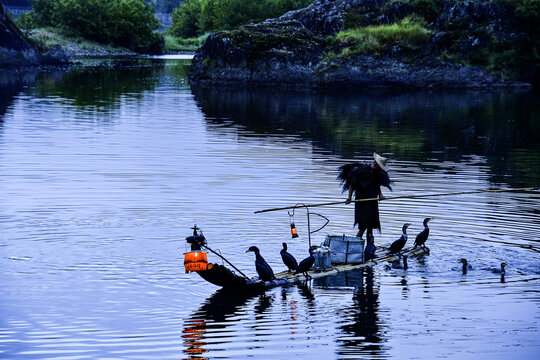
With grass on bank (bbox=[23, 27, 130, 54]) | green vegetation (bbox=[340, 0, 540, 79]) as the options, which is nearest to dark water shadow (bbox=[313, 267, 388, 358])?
green vegetation (bbox=[340, 0, 540, 79])

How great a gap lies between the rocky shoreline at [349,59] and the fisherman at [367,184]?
45558 mm

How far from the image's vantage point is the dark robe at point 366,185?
55.2 feet

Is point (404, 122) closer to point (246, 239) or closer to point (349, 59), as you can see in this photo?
point (349, 59)

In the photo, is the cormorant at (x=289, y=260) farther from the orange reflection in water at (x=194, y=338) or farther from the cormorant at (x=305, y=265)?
the orange reflection in water at (x=194, y=338)

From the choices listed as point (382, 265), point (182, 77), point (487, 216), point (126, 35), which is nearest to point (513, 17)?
point (182, 77)

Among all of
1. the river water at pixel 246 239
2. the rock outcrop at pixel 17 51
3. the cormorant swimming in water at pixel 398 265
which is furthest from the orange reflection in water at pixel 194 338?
the rock outcrop at pixel 17 51

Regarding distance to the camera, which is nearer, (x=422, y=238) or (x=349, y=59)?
(x=422, y=238)

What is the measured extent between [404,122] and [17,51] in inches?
2185

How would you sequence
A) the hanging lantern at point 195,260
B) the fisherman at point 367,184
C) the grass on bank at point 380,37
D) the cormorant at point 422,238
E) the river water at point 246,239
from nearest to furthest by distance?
the river water at point 246,239 < the hanging lantern at point 195,260 < the cormorant at point 422,238 < the fisherman at point 367,184 < the grass on bank at point 380,37

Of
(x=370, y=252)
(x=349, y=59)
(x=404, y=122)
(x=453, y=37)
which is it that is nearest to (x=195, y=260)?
(x=370, y=252)

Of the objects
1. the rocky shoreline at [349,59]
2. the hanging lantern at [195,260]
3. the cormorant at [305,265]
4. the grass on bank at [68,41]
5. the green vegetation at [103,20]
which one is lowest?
the cormorant at [305,265]

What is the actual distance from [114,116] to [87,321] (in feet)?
103

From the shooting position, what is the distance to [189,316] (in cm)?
1301

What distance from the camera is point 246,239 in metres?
17.6
